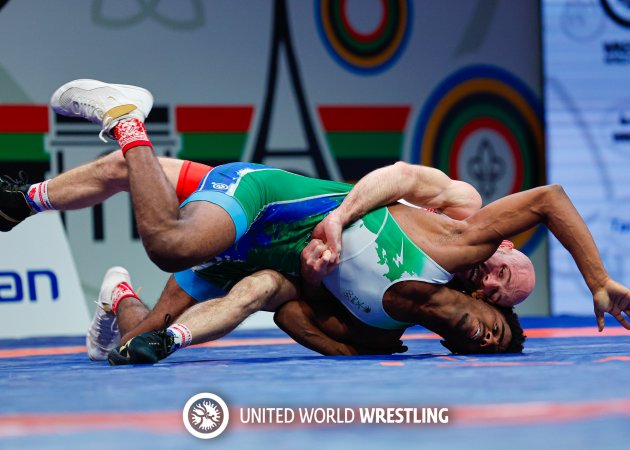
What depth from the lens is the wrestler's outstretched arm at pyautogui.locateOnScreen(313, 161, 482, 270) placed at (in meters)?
3.63

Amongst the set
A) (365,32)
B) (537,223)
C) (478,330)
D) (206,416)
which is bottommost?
(478,330)

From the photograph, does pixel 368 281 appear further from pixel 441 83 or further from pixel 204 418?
pixel 441 83

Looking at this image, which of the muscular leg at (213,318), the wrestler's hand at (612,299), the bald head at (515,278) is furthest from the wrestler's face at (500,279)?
the muscular leg at (213,318)

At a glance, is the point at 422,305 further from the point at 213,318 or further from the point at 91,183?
the point at 91,183

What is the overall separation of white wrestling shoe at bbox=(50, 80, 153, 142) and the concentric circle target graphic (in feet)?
12.4

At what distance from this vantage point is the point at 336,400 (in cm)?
237

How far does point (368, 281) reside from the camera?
12.1 ft

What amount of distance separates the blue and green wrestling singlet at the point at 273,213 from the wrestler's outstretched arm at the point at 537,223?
1.82 feet

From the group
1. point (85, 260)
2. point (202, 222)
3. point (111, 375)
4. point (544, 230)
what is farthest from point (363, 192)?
point (544, 230)

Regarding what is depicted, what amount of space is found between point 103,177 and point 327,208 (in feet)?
2.92

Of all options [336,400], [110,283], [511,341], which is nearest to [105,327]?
[110,283]

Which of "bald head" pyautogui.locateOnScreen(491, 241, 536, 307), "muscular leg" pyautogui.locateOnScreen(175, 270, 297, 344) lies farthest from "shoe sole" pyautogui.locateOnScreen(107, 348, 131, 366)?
"bald head" pyautogui.locateOnScreen(491, 241, 536, 307)

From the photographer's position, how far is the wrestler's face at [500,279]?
152 inches

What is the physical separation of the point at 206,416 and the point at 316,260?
1.52m
